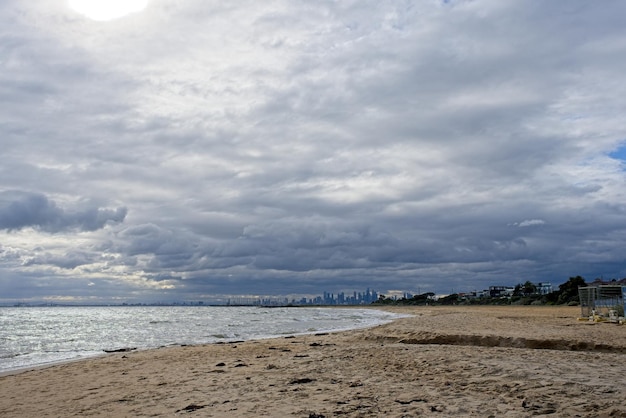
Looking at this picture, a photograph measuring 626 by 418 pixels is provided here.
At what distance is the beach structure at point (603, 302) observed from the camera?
26891 millimetres

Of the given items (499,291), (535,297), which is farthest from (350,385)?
(499,291)

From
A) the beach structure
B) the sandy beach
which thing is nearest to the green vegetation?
the beach structure

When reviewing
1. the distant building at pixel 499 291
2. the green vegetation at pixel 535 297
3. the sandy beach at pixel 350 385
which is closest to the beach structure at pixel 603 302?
the sandy beach at pixel 350 385

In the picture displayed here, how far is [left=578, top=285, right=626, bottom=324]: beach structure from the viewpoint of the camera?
88.2ft

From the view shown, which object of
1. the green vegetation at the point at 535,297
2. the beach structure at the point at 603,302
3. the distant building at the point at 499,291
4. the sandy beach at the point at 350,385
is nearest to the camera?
the sandy beach at the point at 350,385

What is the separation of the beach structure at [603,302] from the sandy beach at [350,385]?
13.5m

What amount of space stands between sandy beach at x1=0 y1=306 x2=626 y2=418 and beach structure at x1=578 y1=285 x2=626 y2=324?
13.5m

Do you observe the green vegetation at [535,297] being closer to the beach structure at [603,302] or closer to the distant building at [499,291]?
the distant building at [499,291]

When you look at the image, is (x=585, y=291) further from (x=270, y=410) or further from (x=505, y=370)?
(x=270, y=410)

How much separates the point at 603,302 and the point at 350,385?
94.1ft

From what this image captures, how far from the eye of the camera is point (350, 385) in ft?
31.1

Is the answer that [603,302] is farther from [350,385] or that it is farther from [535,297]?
[535,297]

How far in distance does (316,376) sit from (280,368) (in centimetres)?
186

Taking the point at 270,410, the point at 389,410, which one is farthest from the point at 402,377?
the point at 270,410
